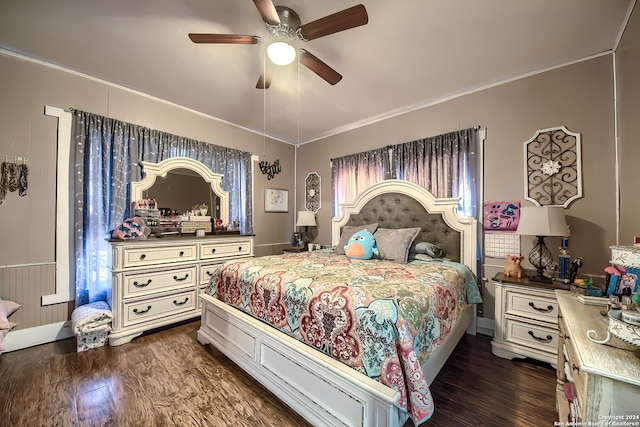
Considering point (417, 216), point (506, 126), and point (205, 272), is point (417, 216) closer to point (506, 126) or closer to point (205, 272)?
point (506, 126)

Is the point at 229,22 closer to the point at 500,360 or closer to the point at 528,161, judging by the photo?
the point at 528,161

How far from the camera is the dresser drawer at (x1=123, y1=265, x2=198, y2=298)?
2.52 meters

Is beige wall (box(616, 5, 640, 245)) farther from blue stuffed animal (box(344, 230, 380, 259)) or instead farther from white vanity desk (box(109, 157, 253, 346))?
white vanity desk (box(109, 157, 253, 346))

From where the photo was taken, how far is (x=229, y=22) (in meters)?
1.92

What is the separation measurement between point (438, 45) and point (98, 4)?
8.78 ft

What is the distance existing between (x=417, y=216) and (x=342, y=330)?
2.18m

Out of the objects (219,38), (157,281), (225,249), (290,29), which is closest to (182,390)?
(157,281)

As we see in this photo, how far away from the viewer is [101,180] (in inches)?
108

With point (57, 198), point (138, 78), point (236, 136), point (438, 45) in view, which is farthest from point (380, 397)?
point (236, 136)

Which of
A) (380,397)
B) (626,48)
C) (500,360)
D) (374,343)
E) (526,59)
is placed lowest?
(500,360)

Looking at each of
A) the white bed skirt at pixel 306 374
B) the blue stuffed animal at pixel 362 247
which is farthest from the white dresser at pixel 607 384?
the blue stuffed animal at pixel 362 247

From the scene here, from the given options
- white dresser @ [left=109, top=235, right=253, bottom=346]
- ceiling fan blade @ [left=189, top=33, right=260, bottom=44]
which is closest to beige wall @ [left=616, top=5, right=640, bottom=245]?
ceiling fan blade @ [left=189, top=33, right=260, bottom=44]

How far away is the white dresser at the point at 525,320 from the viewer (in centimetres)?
200

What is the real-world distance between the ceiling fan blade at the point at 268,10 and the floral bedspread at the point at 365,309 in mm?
1745
